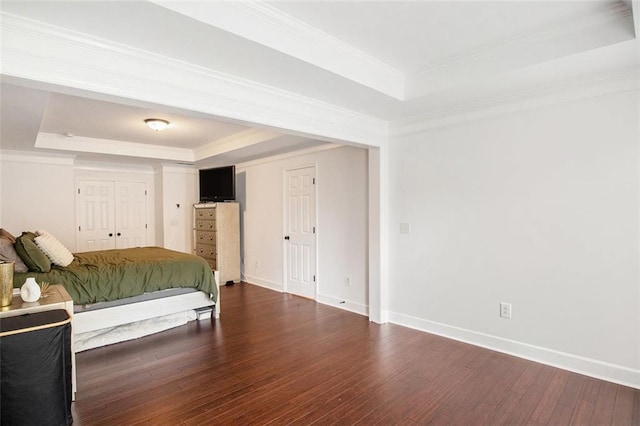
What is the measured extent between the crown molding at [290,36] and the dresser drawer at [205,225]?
14.2ft

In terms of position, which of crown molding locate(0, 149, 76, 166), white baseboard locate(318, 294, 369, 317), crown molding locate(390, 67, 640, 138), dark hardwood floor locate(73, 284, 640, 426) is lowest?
dark hardwood floor locate(73, 284, 640, 426)

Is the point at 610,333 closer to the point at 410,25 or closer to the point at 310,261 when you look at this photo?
the point at 410,25

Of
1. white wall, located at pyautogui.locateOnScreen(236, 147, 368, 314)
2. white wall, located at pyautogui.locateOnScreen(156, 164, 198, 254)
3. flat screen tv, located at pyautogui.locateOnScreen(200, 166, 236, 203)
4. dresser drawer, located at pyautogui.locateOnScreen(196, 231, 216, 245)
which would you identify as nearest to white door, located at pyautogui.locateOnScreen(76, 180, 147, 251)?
white wall, located at pyautogui.locateOnScreen(156, 164, 198, 254)

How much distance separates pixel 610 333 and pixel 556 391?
0.66 metres

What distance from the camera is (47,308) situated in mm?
2250

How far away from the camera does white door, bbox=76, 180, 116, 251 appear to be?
6394mm

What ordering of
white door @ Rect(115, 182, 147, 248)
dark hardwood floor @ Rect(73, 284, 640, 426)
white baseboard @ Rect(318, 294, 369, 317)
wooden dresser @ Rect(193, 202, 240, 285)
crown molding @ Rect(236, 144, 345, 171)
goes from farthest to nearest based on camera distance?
1. white door @ Rect(115, 182, 147, 248)
2. wooden dresser @ Rect(193, 202, 240, 285)
3. crown molding @ Rect(236, 144, 345, 171)
4. white baseboard @ Rect(318, 294, 369, 317)
5. dark hardwood floor @ Rect(73, 284, 640, 426)

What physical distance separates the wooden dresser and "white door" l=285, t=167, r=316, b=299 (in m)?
1.28

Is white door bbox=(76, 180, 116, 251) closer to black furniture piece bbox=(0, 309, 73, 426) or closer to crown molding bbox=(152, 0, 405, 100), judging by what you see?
black furniture piece bbox=(0, 309, 73, 426)

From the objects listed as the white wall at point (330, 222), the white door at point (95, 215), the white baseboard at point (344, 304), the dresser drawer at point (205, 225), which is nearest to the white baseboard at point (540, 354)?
the white baseboard at point (344, 304)

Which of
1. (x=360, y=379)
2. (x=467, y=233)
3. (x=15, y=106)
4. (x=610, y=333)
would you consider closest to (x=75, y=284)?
(x=15, y=106)

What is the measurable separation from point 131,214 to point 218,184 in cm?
215

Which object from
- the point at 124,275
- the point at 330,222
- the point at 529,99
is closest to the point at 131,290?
the point at 124,275

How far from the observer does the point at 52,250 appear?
135 inches
